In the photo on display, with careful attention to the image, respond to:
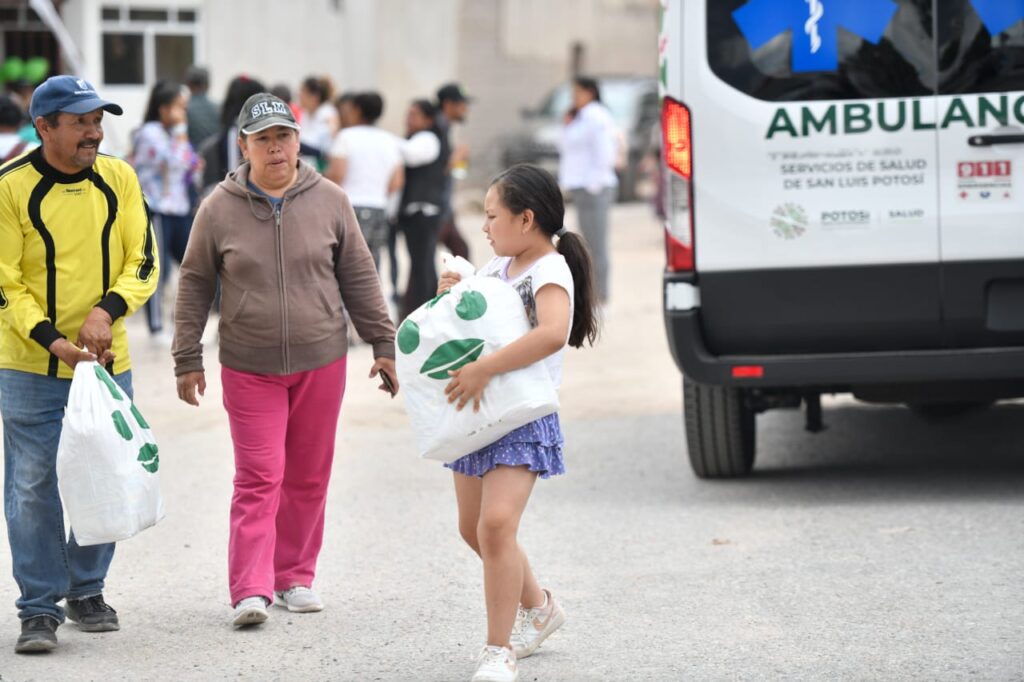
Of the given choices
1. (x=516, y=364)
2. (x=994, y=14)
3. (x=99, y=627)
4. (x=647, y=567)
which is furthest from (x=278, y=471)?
(x=994, y=14)

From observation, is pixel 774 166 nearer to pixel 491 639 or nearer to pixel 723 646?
pixel 723 646

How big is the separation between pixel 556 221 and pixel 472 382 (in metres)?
0.54

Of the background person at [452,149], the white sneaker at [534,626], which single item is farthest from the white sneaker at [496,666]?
the background person at [452,149]

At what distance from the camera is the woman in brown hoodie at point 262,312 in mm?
5562

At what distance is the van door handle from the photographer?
6941 mm

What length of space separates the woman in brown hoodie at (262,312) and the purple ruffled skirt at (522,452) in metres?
0.86

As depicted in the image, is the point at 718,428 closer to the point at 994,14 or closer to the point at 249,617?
the point at 994,14

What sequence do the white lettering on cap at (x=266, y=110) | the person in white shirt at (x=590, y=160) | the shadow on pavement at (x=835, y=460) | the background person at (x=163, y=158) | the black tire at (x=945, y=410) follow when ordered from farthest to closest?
1. the person in white shirt at (x=590, y=160)
2. the background person at (x=163, y=158)
3. the black tire at (x=945, y=410)
4. the shadow on pavement at (x=835, y=460)
5. the white lettering on cap at (x=266, y=110)

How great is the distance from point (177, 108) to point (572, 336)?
7.78 m

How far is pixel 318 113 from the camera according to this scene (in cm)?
1437

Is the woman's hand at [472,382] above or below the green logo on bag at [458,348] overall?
below

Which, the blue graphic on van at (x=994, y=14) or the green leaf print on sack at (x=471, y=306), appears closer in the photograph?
the green leaf print on sack at (x=471, y=306)

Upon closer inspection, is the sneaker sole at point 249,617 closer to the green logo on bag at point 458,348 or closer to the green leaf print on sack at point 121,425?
the green leaf print on sack at point 121,425

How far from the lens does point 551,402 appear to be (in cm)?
479
